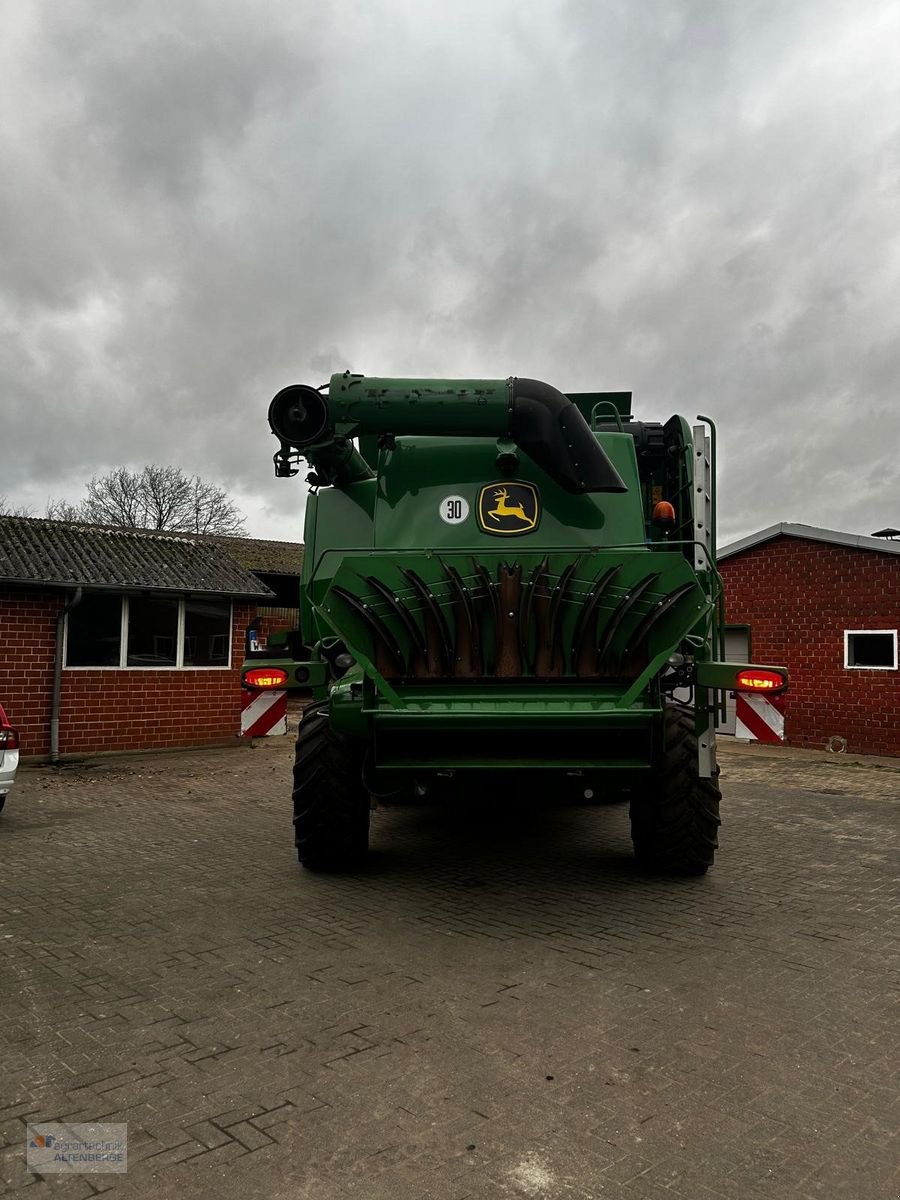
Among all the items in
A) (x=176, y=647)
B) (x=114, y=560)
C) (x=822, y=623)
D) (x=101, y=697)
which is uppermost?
(x=114, y=560)

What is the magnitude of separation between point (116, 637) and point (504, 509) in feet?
34.4

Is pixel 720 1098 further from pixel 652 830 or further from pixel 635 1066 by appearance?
pixel 652 830

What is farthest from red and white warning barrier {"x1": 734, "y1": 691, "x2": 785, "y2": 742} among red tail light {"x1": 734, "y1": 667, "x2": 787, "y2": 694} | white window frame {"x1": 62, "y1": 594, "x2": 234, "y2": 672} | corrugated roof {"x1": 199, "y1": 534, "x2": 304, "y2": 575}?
corrugated roof {"x1": 199, "y1": 534, "x2": 304, "y2": 575}

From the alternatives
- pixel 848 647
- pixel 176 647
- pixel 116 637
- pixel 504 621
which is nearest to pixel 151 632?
pixel 176 647

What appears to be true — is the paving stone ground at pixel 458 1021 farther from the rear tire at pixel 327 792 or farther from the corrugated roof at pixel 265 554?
the corrugated roof at pixel 265 554

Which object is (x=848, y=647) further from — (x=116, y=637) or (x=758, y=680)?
(x=116, y=637)

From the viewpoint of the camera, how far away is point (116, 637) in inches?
588

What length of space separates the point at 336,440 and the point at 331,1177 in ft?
14.7

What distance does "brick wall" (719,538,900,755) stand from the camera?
48.1 ft

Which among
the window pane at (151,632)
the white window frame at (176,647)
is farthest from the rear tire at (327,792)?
the window pane at (151,632)

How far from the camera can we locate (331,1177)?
2.75 meters

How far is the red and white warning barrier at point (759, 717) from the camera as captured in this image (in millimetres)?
5473

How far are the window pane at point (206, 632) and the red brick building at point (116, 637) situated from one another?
0.06 ft

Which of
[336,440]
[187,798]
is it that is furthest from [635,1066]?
[187,798]
